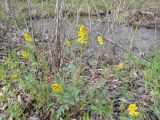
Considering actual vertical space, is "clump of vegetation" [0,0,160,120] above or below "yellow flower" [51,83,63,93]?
below

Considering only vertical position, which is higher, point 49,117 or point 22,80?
point 22,80

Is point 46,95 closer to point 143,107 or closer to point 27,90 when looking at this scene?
point 27,90

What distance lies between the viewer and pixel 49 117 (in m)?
3.04

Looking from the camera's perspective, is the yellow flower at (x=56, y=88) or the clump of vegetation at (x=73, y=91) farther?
the clump of vegetation at (x=73, y=91)

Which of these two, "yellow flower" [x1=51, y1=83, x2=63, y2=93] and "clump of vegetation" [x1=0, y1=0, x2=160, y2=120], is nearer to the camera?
"yellow flower" [x1=51, y1=83, x2=63, y2=93]

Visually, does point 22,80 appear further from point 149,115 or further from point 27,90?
point 149,115

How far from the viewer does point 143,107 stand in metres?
3.07

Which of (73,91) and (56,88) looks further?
(73,91)

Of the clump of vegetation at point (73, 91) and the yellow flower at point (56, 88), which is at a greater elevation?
the yellow flower at point (56, 88)

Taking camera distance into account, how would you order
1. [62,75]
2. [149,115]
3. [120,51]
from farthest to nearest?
[120,51] < [62,75] < [149,115]

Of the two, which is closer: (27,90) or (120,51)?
(27,90)

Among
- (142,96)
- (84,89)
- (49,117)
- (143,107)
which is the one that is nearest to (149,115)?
(143,107)

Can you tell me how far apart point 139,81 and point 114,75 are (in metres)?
0.25

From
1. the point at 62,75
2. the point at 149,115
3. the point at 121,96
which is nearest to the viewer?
the point at 149,115
